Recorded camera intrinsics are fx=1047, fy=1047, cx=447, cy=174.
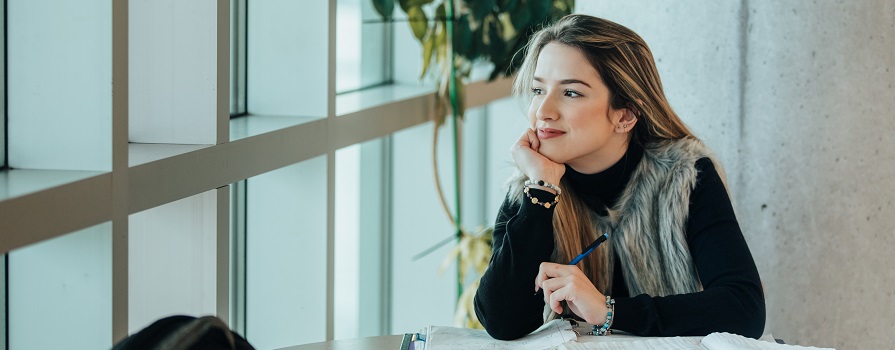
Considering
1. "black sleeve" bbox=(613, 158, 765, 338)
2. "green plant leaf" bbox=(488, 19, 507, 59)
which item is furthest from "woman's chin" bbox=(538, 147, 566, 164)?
"green plant leaf" bbox=(488, 19, 507, 59)

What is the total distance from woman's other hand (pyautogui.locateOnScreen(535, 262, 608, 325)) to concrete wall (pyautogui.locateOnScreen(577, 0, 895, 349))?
0.86m

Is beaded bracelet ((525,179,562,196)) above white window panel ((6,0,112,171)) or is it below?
below

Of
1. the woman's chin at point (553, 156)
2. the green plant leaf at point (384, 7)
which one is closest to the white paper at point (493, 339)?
the woman's chin at point (553, 156)

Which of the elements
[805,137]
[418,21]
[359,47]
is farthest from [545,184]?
[359,47]

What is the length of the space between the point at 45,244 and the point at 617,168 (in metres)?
1.07

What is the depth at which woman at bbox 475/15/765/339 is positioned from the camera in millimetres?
1911

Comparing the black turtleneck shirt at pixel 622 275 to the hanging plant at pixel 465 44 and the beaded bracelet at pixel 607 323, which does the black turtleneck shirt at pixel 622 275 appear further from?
the hanging plant at pixel 465 44

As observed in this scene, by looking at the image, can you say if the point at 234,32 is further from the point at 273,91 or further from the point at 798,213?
the point at 798,213

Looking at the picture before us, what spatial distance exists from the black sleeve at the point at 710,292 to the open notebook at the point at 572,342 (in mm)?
54

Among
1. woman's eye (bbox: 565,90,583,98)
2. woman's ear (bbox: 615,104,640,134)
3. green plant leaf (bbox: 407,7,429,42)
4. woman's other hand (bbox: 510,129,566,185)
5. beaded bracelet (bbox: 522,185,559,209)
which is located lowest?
beaded bracelet (bbox: 522,185,559,209)

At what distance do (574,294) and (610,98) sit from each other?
456mm

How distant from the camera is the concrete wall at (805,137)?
7.67ft

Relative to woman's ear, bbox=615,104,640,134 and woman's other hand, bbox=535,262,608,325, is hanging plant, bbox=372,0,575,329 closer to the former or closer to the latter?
woman's ear, bbox=615,104,640,134

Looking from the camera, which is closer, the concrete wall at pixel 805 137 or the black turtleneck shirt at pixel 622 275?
the black turtleneck shirt at pixel 622 275
